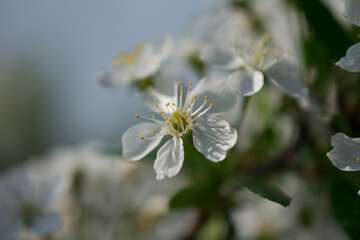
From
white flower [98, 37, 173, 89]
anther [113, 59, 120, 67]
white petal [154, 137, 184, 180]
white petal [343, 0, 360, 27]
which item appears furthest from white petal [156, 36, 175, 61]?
white petal [343, 0, 360, 27]

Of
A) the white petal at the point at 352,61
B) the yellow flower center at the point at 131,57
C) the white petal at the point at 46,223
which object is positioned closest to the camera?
the white petal at the point at 352,61

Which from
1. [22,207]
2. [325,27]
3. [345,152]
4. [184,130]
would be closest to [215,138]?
[184,130]

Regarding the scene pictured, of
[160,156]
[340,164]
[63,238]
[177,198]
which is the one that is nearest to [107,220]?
[63,238]

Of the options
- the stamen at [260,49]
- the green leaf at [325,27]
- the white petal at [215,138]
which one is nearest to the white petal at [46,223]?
the white petal at [215,138]

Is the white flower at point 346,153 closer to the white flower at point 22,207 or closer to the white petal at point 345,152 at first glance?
the white petal at point 345,152

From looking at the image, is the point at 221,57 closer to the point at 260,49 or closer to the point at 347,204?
the point at 260,49

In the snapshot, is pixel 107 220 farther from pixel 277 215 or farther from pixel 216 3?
pixel 216 3

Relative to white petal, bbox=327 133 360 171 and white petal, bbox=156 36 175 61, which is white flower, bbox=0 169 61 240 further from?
white petal, bbox=327 133 360 171
